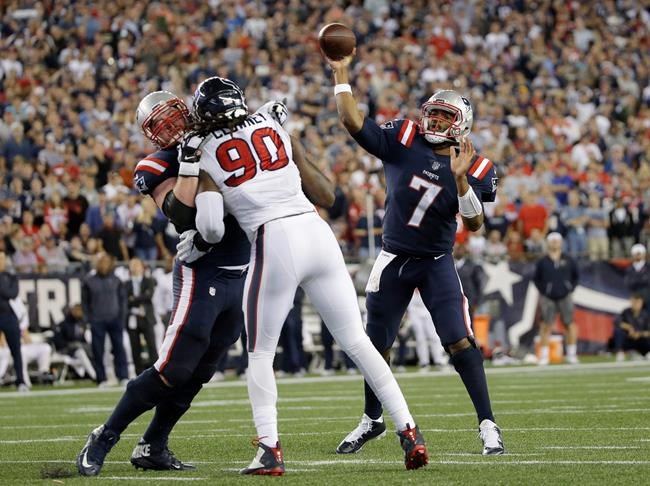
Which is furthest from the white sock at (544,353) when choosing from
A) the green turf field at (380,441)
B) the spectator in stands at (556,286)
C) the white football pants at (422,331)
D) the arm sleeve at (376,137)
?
the arm sleeve at (376,137)

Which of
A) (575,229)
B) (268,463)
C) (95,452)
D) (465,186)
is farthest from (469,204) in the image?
(575,229)

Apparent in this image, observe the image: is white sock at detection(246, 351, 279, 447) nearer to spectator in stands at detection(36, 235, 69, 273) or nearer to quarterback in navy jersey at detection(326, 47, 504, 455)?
quarterback in navy jersey at detection(326, 47, 504, 455)

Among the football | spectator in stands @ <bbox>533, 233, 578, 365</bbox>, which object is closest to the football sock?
spectator in stands @ <bbox>533, 233, 578, 365</bbox>

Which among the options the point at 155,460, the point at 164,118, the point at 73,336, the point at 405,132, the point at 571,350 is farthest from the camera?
the point at 571,350

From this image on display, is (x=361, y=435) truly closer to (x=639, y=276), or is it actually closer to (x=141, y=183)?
(x=141, y=183)

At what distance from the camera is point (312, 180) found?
20.9ft

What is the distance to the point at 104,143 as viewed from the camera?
1878 cm

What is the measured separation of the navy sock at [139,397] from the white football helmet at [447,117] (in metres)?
2.06

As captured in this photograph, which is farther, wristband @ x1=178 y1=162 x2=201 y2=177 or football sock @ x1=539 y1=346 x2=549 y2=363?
football sock @ x1=539 y1=346 x2=549 y2=363

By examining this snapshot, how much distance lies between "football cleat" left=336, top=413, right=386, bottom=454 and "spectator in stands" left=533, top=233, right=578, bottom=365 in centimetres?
1084

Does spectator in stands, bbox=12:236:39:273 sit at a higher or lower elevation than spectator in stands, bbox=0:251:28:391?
higher

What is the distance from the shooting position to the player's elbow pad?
Answer: 6.08m

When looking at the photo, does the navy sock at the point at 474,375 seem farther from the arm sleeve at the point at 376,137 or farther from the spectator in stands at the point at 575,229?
the spectator in stands at the point at 575,229

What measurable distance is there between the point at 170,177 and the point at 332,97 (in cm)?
1554
